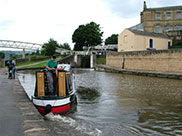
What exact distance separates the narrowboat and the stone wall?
20.5 m

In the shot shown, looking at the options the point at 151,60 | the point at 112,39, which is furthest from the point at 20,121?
the point at 112,39

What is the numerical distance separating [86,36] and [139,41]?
2473cm

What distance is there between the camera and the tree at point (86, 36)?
57938 millimetres

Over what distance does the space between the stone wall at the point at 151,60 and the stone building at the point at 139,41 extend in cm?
184

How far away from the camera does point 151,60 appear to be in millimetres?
30094

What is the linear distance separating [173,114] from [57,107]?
16.7ft

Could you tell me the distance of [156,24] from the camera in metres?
46.7

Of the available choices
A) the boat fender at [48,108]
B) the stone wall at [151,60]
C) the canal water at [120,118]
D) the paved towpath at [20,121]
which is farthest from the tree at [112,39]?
the paved towpath at [20,121]

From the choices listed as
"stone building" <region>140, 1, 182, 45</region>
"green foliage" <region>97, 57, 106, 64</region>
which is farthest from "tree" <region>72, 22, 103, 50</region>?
"stone building" <region>140, 1, 182, 45</region>

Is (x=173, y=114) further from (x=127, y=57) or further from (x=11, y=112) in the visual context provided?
(x=127, y=57)

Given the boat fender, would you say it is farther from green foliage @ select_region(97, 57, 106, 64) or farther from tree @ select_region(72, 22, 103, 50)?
tree @ select_region(72, 22, 103, 50)

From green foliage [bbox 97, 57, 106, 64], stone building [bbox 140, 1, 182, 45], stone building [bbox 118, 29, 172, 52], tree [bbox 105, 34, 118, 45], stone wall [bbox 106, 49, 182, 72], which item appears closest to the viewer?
stone wall [bbox 106, 49, 182, 72]

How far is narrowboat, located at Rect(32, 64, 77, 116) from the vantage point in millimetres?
8609

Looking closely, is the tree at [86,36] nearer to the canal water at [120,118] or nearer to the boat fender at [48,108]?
the canal water at [120,118]
